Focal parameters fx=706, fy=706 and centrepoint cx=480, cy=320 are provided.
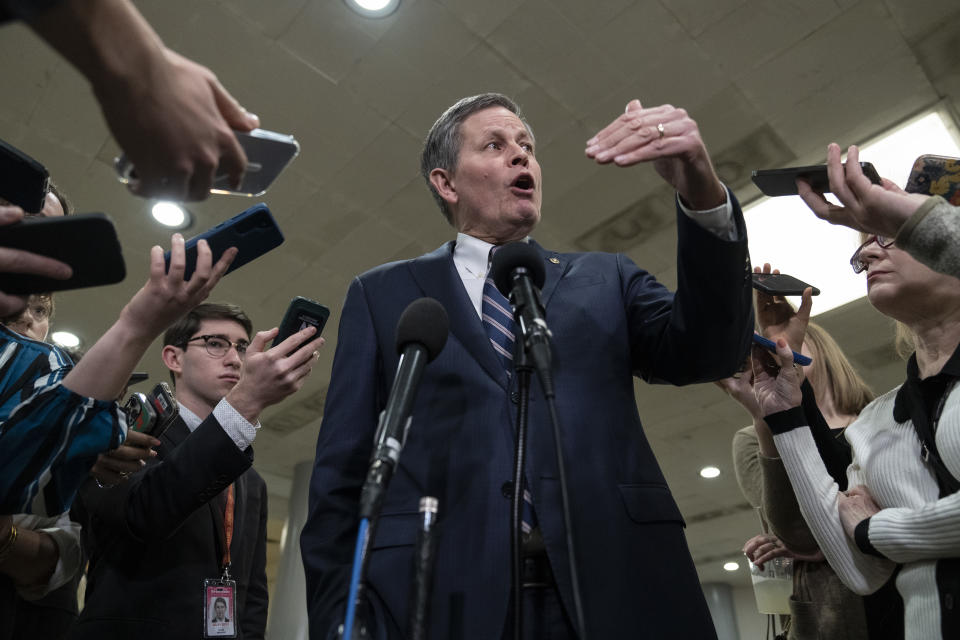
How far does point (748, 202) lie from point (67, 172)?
443 centimetres

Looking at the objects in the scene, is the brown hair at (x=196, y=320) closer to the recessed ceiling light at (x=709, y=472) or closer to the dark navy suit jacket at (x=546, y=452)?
the dark navy suit jacket at (x=546, y=452)

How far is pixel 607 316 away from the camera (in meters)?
1.45

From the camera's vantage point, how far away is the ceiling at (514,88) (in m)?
3.56

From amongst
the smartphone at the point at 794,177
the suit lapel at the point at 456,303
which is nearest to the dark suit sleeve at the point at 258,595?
the suit lapel at the point at 456,303

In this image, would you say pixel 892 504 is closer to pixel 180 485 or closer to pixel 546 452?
pixel 546 452

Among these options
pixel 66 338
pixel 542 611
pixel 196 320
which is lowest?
pixel 542 611

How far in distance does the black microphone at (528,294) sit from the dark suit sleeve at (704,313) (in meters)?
0.26

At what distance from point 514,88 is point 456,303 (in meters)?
2.78

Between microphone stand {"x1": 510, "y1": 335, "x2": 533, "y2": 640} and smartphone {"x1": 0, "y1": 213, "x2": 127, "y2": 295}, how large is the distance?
619 mm

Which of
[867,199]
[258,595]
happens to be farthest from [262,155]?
[258,595]

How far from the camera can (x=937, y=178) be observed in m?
1.58

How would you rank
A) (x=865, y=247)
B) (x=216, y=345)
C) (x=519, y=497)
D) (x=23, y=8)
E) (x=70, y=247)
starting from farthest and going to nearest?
(x=216, y=345)
(x=865, y=247)
(x=70, y=247)
(x=519, y=497)
(x=23, y=8)

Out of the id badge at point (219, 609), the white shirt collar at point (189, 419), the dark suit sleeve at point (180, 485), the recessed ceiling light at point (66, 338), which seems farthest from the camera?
the recessed ceiling light at point (66, 338)

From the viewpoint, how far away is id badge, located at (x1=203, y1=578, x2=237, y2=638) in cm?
189
